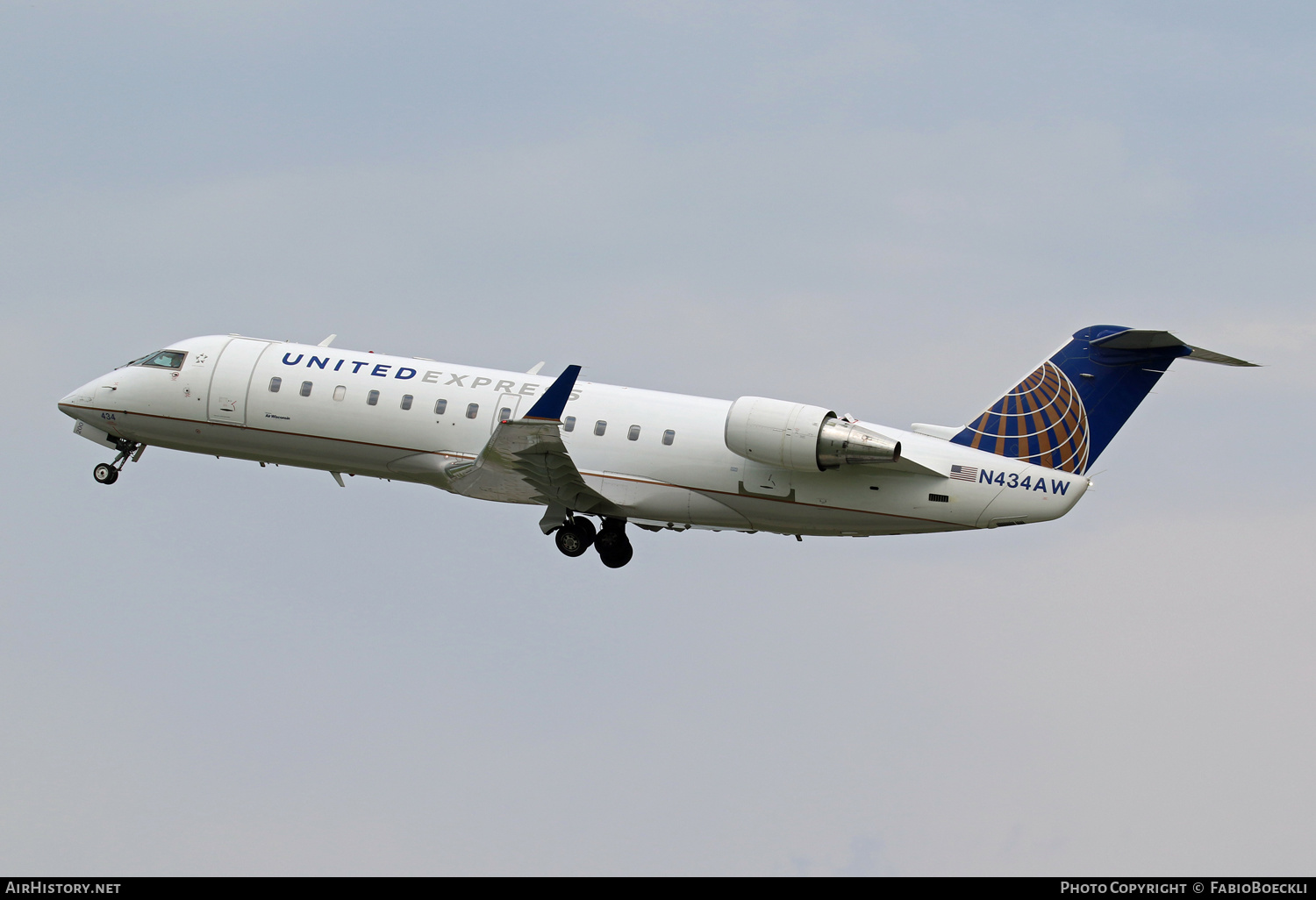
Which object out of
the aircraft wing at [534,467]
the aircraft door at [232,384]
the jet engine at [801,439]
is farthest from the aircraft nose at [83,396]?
the jet engine at [801,439]

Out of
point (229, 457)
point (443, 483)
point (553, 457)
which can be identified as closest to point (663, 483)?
point (553, 457)

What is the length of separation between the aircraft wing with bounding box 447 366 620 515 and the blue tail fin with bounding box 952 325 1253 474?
7.21 m

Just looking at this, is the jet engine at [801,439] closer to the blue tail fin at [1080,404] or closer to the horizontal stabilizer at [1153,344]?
the blue tail fin at [1080,404]

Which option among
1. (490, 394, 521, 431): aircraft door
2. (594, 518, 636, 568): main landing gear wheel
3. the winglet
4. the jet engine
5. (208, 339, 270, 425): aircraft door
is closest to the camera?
Result: the winglet

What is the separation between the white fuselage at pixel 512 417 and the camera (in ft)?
89.8

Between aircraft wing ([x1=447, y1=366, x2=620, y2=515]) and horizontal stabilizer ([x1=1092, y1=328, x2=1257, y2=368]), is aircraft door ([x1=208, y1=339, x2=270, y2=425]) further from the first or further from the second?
horizontal stabilizer ([x1=1092, y1=328, x2=1257, y2=368])

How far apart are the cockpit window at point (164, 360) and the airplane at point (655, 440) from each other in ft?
0.76

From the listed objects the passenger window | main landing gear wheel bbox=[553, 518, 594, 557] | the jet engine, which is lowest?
main landing gear wheel bbox=[553, 518, 594, 557]

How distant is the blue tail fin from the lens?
2728 cm

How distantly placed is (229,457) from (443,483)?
510 cm

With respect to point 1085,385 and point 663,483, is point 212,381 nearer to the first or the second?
point 663,483

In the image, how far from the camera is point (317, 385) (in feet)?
98.2

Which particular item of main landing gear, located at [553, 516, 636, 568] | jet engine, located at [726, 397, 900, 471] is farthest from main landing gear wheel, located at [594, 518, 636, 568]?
jet engine, located at [726, 397, 900, 471]

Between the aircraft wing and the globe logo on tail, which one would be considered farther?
the globe logo on tail
